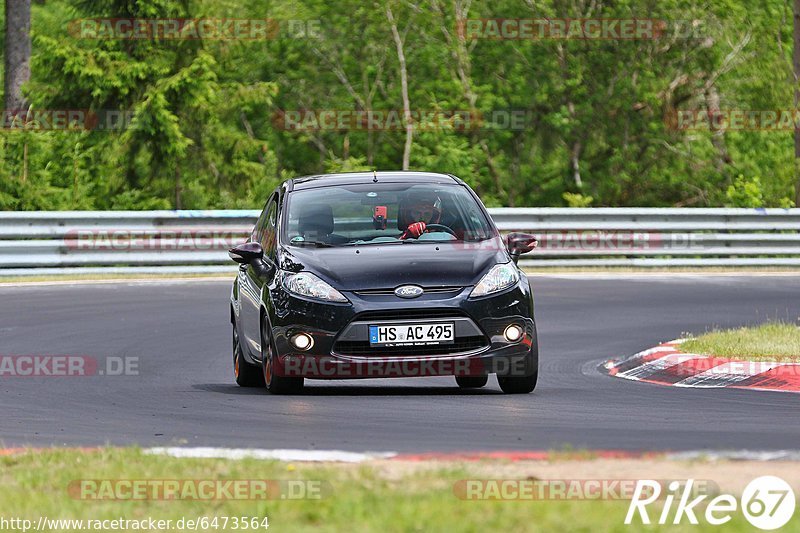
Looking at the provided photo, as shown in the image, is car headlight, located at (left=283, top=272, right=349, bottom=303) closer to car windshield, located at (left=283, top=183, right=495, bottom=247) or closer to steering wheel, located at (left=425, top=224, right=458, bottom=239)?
car windshield, located at (left=283, top=183, right=495, bottom=247)

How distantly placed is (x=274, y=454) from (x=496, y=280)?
3.33 metres

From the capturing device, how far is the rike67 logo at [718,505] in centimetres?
605

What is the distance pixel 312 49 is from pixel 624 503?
30855 millimetres

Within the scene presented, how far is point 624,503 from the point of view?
6379 mm

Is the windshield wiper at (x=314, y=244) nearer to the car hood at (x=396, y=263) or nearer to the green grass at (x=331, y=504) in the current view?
the car hood at (x=396, y=263)

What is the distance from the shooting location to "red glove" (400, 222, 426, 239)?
11.9m

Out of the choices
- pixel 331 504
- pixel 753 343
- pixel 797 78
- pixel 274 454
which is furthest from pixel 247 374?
pixel 797 78

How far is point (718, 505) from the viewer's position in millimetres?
6309

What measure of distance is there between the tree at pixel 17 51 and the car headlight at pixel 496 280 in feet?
71.0

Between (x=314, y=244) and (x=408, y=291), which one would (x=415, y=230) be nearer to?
(x=314, y=244)

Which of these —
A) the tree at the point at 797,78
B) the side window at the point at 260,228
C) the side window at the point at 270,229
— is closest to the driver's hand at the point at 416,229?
the side window at the point at 270,229

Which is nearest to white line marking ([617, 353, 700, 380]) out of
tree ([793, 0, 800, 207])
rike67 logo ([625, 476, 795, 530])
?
rike67 logo ([625, 476, 795, 530])

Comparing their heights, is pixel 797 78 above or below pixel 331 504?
below

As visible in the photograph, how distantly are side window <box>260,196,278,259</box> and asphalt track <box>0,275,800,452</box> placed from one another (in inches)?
41.7
